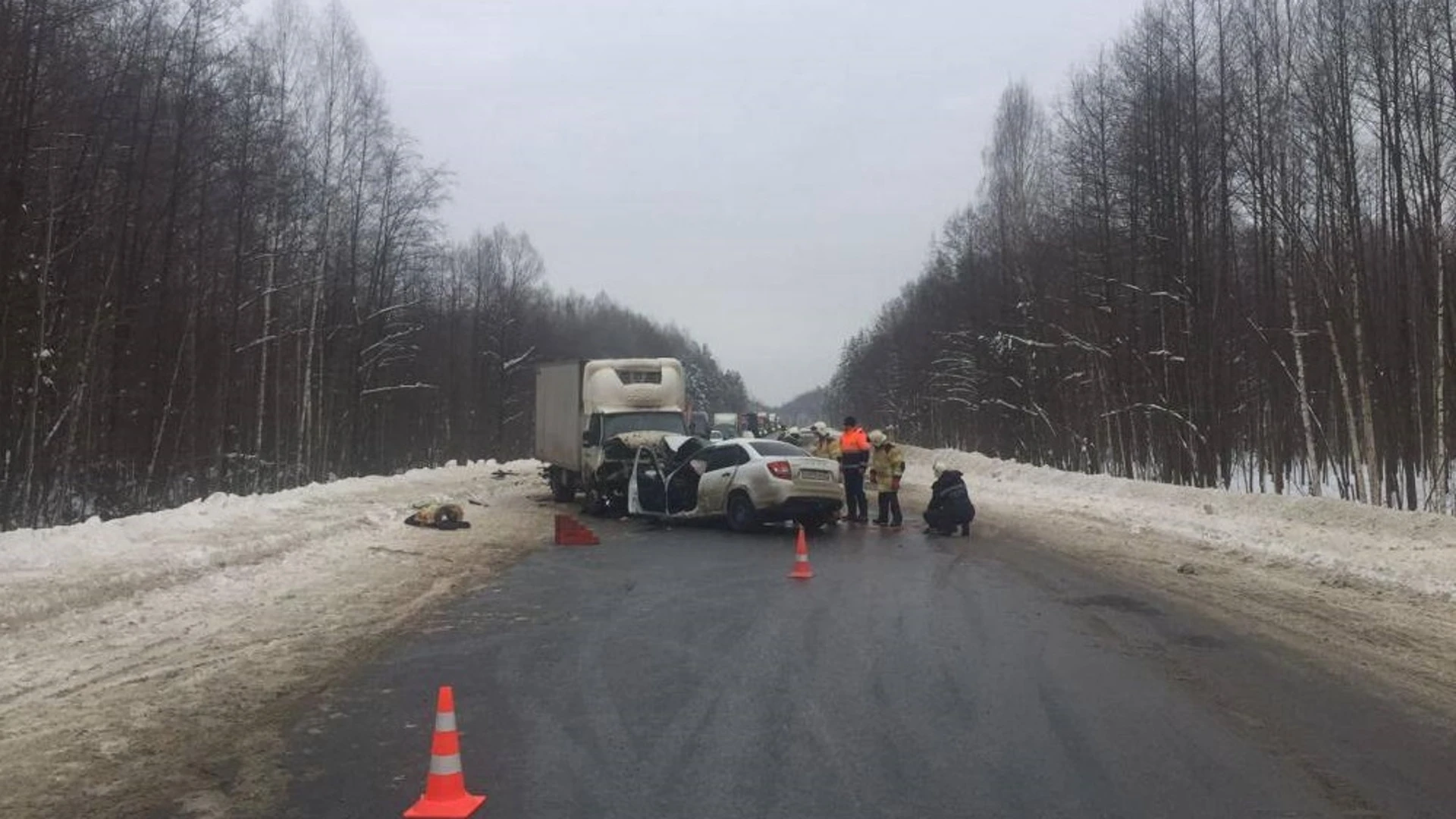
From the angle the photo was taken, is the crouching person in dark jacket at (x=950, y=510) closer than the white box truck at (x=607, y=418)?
Yes

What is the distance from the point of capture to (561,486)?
2539cm

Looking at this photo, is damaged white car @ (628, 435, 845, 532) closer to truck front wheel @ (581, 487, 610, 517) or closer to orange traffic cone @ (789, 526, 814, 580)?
truck front wheel @ (581, 487, 610, 517)

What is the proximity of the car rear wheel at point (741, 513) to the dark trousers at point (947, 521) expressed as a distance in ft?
9.62

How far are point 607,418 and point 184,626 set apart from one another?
45.5 feet

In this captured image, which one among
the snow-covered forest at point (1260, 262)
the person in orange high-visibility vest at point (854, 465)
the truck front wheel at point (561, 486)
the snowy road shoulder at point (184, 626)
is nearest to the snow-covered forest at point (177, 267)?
the snowy road shoulder at point (184, 626)

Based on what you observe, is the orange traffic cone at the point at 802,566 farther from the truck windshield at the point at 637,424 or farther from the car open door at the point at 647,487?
the truck windshield at the point at 637,424

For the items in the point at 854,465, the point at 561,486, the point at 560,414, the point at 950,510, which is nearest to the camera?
the point at 950,510

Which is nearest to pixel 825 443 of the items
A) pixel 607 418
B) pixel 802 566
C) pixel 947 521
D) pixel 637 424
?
pixel 637 424

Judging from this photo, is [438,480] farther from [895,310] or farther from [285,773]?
[895,310]

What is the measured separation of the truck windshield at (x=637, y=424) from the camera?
22.5 meters

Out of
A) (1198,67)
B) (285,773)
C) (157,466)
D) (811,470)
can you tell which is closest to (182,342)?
(157,466)

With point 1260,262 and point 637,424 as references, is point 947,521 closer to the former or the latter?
point 637,424

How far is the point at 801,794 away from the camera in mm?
4879

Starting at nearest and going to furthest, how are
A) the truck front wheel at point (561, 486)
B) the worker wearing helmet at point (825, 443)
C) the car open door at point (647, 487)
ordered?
the car open door at point (647, 487) < the truck front wheel at point (561, 486) < the worker wearing helmet at point (825, 443)
